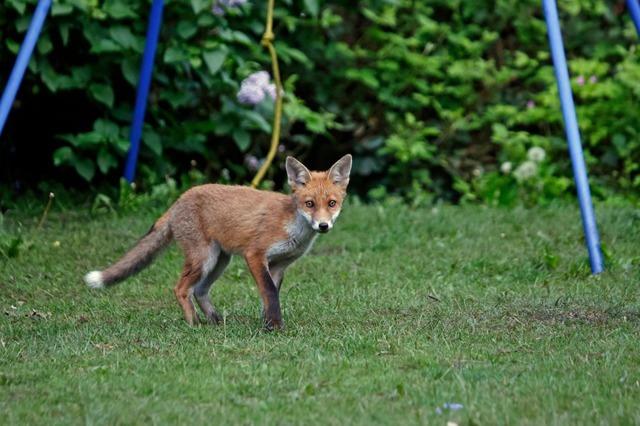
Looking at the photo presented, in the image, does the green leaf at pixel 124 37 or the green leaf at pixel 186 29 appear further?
the green leaf at pixel 186 29

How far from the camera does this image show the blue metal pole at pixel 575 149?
24.1 feet

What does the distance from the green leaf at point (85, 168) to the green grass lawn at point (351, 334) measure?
520 millimetres

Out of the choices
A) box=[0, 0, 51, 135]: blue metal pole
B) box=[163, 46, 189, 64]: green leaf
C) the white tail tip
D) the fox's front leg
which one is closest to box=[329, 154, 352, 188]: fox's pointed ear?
the fox's front leg

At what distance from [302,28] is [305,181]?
215 inches

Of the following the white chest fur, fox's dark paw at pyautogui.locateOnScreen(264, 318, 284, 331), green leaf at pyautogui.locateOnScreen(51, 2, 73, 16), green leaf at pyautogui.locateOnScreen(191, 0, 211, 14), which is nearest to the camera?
fox's dark paw at pyautogui.locateOnScreen(264, 318, 284, 331)

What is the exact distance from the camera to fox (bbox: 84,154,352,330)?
6.07 meters

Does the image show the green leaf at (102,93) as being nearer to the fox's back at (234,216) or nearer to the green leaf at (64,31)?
the green leaf at (64,31)

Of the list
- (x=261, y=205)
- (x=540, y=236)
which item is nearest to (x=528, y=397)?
(x=261, y=205)

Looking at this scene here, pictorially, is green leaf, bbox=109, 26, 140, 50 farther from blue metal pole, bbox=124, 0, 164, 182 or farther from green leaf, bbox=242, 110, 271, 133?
green leaf, bbox=242, 110, 271, 133

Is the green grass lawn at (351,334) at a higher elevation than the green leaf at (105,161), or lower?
higher

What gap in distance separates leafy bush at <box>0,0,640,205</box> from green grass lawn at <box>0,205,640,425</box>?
4.42 ft

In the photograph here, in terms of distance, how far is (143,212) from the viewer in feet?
30.9

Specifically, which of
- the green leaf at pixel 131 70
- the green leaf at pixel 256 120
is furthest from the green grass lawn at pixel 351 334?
the green leaf at pixel 256 120

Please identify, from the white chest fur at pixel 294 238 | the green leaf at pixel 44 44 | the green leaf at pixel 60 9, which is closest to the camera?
the white chest fur at pixel 294 238
